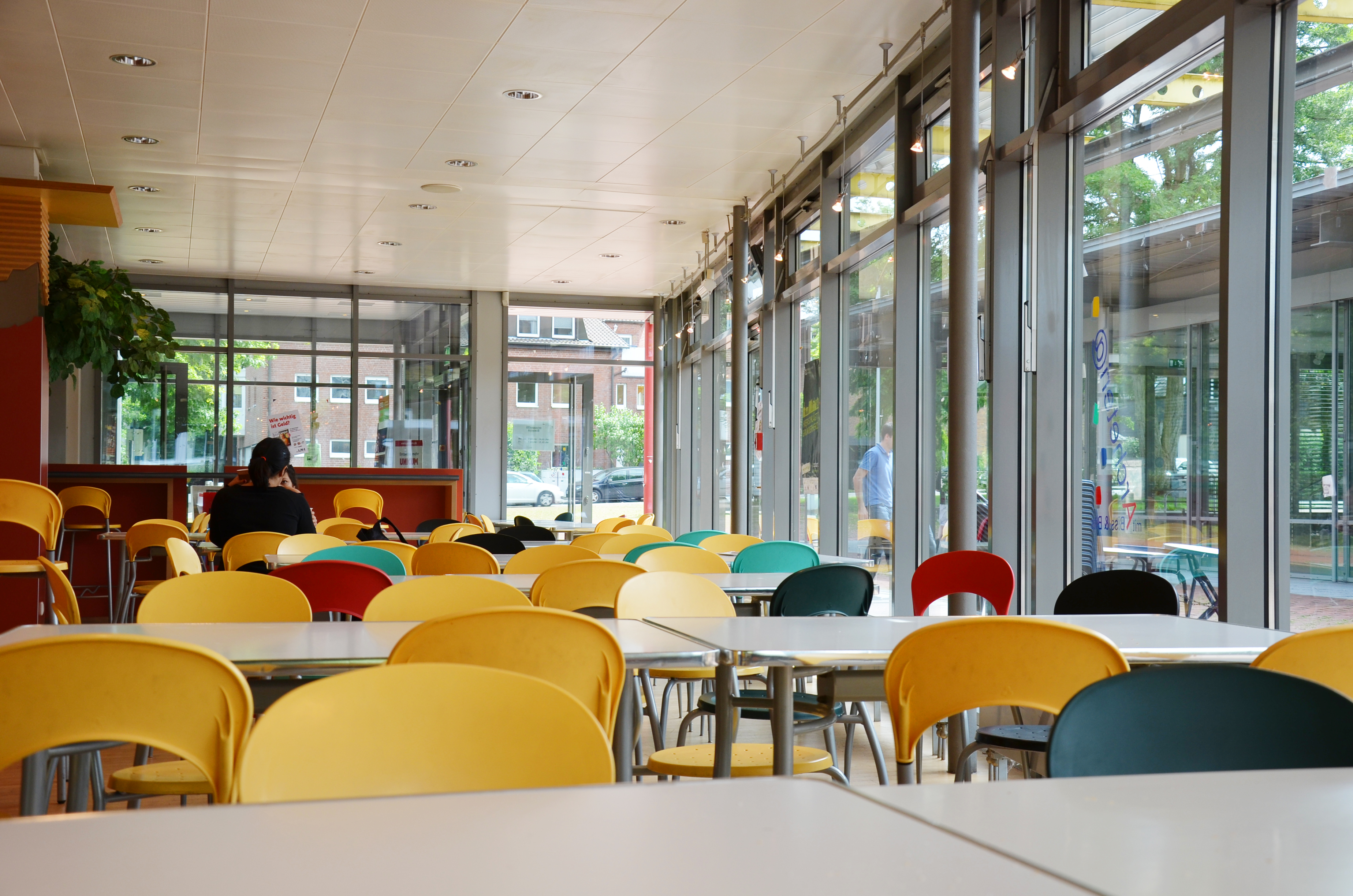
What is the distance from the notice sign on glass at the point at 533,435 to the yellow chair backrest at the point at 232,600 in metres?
11.5

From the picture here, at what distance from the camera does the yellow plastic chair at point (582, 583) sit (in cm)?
380

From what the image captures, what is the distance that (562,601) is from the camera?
3844 millimetres

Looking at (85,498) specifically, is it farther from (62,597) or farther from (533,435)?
(533,435)

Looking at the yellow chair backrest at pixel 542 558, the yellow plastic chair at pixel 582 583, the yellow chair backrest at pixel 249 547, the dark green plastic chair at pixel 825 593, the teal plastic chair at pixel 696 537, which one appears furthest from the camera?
the teal plastic chair at pixel 696 537

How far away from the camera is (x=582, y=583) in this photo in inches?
152

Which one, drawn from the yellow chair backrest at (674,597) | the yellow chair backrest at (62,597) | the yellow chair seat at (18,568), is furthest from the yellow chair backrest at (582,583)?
the yellow chair seat at (18,568)

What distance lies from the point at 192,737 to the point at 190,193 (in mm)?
8732

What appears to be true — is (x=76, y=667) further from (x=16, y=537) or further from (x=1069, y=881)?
(x=16, y=537)

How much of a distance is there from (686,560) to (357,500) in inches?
244

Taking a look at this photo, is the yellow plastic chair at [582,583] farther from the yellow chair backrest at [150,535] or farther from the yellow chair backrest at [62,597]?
the yellow chair backrest at [150,535]

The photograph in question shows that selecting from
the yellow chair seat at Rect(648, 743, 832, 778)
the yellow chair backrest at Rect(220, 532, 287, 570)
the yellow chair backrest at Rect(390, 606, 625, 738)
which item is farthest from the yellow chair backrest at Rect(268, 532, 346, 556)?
the yellow chair backrest at Rect(390, 606, 625, 738)

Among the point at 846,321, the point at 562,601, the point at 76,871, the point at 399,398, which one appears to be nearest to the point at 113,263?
the point at 399,398

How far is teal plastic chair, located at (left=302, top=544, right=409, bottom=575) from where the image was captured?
4.61 meters

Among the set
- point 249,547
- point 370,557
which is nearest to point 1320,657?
point 370,557
